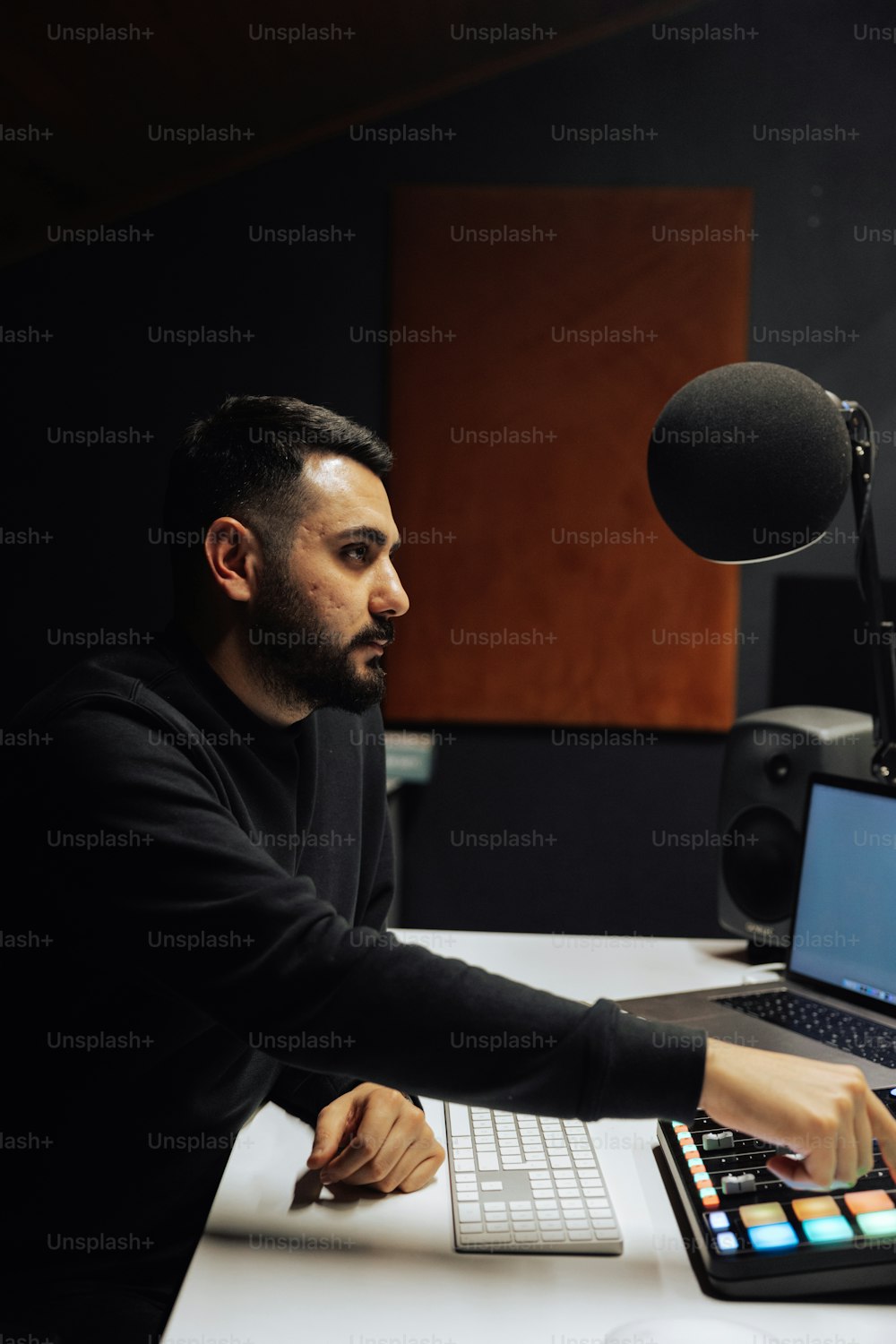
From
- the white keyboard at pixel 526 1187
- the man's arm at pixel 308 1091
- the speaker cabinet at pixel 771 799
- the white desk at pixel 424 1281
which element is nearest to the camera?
the white desk at pixel 424 1281

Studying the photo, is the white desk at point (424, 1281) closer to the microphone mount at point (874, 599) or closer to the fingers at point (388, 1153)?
the fingers at point (388, 1153)

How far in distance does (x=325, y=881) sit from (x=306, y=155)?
2436 millimetres

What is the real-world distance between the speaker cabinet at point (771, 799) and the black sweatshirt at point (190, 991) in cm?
74

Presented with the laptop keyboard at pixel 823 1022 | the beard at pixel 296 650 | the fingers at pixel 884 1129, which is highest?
the beard at pixel 296 650

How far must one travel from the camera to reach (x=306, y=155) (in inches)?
120

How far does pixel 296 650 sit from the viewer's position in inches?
44.8

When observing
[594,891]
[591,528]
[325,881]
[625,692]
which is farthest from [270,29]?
[594,891]

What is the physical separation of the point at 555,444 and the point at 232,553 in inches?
79.7

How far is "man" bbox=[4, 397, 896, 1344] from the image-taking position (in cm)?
79

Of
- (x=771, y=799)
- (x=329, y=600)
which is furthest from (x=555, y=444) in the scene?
(x=329, y=600)

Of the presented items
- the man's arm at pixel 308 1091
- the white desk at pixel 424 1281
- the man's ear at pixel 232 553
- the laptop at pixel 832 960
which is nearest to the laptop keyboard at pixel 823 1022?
the laptop at pixel 832 960

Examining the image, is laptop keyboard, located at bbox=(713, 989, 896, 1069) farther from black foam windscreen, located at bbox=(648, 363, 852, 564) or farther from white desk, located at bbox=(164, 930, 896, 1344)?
black foam windscreen, located at bbox=(648, 363, 852, 564)

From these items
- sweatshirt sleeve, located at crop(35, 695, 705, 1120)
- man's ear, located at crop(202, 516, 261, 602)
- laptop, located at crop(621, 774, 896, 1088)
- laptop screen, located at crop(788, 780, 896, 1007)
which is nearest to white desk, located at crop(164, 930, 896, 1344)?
sweatshirt sleeve, located at crop(35, 695, 705, 1120)

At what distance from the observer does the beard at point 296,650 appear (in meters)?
1.14
